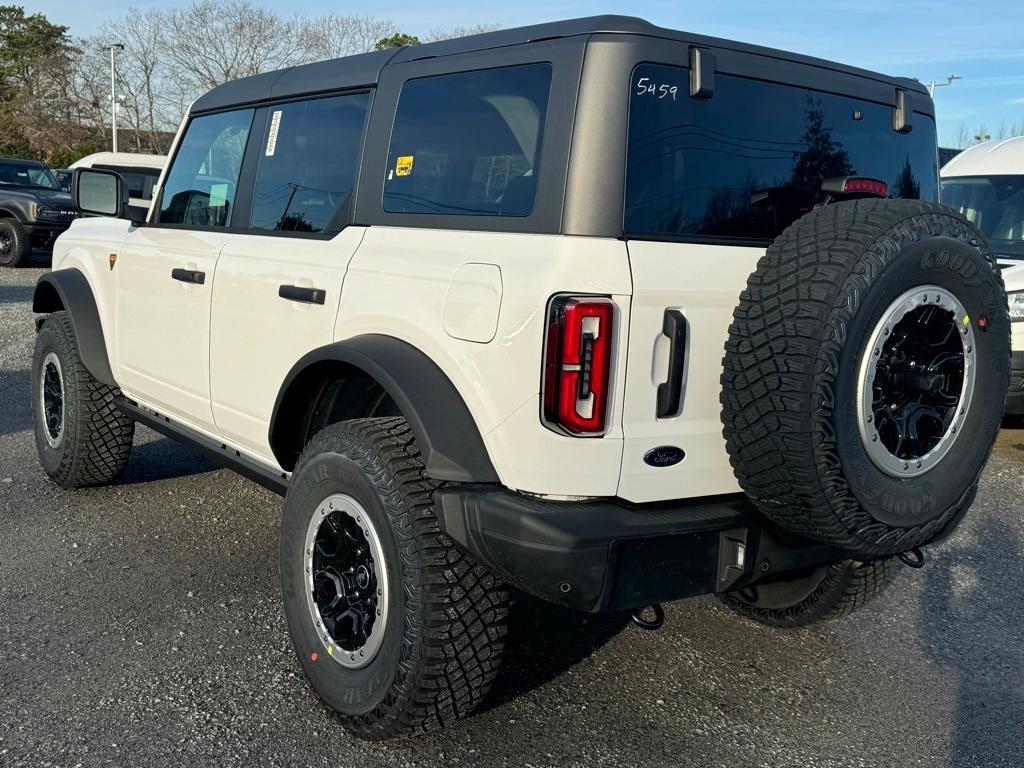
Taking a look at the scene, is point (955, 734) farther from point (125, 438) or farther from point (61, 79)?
point (61, 79)

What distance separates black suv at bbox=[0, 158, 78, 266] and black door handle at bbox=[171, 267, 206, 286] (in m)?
13.3

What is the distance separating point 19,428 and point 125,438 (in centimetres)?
190

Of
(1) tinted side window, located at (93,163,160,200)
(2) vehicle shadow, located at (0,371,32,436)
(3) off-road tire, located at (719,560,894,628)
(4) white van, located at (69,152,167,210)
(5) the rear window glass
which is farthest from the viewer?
(4) white van, located at (69,152,167,210)

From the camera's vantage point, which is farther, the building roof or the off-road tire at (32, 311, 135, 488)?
the building roof

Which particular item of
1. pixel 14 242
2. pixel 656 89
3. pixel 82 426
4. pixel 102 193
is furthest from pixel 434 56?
pixel 14 242

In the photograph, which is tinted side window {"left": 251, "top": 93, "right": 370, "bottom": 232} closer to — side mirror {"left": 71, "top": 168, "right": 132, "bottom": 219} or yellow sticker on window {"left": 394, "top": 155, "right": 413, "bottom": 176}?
yellow sticker on window {"left": 394, "top": 155, "right": 413, "bottom": 176}

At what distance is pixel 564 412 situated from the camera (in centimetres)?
253

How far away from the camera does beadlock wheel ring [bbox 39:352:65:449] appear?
527 cm

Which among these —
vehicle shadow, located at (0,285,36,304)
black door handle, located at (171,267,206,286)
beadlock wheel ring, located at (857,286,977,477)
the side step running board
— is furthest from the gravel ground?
vehicle shadow, located at (0,285,36,304)

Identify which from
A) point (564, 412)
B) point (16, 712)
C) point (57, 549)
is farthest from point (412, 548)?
point (57, 549)

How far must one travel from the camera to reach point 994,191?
346 inches

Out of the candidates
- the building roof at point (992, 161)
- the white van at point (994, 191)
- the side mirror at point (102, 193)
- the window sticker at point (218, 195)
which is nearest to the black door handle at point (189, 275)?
the window sticker at point (218, 195)

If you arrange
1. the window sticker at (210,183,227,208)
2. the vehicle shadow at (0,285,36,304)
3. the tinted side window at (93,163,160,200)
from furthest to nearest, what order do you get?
the tinted side window at (93,163,160,200) < the vehicle shadow at (0,285,36,304) < the window sticker at (210,183,227,208)

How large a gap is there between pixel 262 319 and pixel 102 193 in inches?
69.7
